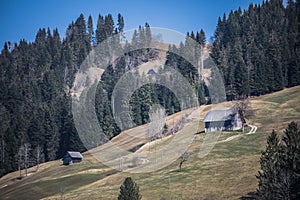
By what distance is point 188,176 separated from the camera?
63.1m

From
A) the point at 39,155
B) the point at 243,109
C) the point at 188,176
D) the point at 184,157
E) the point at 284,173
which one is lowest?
the point at 188,176

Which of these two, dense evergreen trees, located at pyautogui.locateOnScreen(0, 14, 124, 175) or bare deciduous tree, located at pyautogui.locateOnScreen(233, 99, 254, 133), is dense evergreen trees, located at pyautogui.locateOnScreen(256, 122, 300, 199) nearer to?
bare deciduous tree, located at pyautogui.locateOnScreen(233, 99, 254, 133)

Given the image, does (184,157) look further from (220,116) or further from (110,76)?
(110,76)

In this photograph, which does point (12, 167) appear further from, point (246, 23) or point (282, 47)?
point (246, 23)

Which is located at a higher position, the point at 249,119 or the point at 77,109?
the point at 77,109

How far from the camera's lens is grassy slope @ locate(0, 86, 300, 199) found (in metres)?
56.6

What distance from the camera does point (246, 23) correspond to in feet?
582

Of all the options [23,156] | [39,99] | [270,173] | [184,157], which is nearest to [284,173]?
[270,173]

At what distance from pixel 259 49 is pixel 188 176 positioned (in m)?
90.7

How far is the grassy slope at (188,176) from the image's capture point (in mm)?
56562

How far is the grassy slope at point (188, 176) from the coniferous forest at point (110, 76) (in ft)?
51.1

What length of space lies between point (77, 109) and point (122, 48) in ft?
233

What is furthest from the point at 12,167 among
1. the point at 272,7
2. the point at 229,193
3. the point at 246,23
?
the point at 272,7

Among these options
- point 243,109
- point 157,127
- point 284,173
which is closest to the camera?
point 284,173
